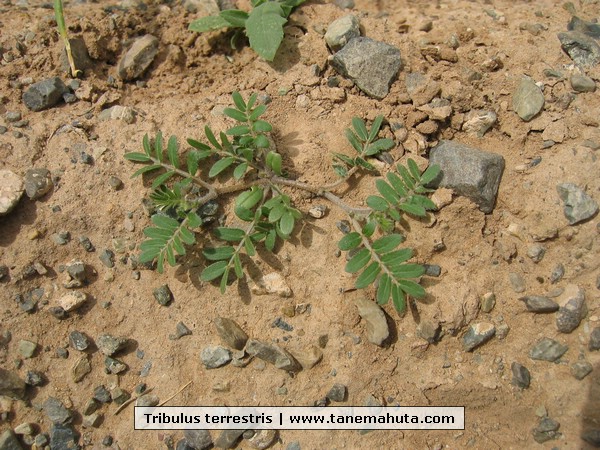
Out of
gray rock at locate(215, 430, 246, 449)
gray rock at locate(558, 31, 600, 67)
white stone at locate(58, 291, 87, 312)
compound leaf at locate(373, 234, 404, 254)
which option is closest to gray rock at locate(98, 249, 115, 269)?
white stone at locate(58, 291, 87, 312)

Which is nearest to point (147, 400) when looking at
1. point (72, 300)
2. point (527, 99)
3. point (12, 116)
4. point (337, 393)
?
point (72, 300)

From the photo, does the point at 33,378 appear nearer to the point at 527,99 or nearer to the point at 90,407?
the point at 90,407

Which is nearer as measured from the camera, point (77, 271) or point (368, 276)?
point (368, 276)

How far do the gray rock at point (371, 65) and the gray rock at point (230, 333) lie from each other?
1.71 m

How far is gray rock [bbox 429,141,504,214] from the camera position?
3000mm

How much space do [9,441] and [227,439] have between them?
1.13 metres

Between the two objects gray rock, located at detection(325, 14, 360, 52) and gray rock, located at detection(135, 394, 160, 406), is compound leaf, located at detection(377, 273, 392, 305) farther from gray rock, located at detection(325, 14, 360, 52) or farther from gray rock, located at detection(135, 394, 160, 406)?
gray rock, located at detection(325, 14, 360, 52)

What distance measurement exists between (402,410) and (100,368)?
170cm

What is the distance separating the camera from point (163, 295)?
296 centimetres

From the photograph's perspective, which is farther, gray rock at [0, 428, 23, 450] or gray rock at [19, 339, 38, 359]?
gray rock at [19, 339, 38, 359]

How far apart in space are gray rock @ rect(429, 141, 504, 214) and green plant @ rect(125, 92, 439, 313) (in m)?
0.17

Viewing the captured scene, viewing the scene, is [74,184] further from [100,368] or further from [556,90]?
[556,90]

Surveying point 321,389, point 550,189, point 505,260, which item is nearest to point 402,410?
point 321,389

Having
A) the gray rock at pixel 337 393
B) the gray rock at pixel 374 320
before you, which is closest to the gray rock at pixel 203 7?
the gray rock at pixel 374 320
